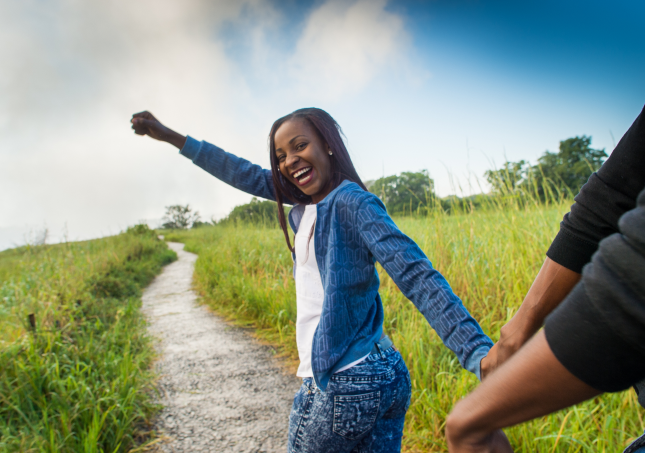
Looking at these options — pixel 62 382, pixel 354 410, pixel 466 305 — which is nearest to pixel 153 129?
pixel 354 410

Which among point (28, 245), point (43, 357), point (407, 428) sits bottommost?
point (407, 428)

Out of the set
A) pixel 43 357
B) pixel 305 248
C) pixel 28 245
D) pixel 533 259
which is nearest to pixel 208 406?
pixel 43 357

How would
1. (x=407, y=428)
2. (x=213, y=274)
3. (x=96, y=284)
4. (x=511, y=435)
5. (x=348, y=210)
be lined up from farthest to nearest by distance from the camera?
(x=213, y=274) → (x=96, y=284) → (x=407, y=428) → (x=511, y=435) → (x=348, y=210)

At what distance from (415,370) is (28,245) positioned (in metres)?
4.53

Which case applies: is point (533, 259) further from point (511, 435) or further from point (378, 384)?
point (378, 384)

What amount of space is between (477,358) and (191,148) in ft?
5.07

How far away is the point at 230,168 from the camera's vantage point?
1699 millimetres

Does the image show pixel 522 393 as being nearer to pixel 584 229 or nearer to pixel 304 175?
pixel 584 229

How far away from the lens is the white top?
43.0 inches

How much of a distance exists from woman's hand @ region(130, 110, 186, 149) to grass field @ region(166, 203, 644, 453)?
73.8 inches

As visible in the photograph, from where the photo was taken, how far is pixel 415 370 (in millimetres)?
2145

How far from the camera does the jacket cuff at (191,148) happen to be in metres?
1.72

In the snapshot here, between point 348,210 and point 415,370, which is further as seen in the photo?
point 415,370

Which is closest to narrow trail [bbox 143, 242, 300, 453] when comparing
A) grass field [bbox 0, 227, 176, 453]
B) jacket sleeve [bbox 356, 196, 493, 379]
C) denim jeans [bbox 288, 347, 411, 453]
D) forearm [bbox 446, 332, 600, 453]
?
grass field [bbox 0, 227, 176, 453]
